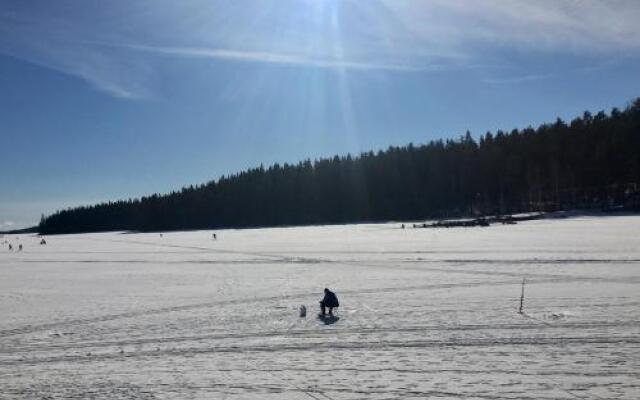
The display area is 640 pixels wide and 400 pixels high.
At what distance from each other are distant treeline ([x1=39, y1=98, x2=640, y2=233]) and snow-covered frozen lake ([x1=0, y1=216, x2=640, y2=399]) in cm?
7075

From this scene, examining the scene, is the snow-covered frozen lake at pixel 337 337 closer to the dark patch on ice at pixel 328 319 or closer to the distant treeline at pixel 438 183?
the dark patch on ice at pixel 328 319

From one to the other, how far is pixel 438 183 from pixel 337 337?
357 feet

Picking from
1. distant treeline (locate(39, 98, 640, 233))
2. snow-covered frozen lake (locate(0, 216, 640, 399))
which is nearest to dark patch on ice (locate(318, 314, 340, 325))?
snow-covered frozen lake (locate(0, 216, 640, 399))

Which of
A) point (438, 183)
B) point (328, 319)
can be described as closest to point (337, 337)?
point (328, 319)

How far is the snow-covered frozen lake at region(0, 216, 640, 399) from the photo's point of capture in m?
9.37

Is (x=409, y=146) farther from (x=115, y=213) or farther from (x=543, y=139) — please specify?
(x=115, y=213)

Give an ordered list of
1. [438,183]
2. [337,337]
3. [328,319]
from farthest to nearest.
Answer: [438,183] < [328,319] < [337,337]

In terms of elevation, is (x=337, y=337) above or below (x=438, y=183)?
below

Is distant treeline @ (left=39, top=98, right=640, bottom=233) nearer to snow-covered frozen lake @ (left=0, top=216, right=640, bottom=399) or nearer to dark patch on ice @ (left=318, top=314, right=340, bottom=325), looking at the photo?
snow-covered frozen lake @ (left=0, top=216, right=640, bottom=399)

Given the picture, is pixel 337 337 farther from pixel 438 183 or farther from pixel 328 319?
pixel 438 183

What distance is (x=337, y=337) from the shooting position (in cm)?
1289

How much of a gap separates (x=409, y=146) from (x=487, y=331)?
12382cm

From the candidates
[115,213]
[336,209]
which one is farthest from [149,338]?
[115,213]

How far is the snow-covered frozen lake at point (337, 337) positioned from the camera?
9.37m
